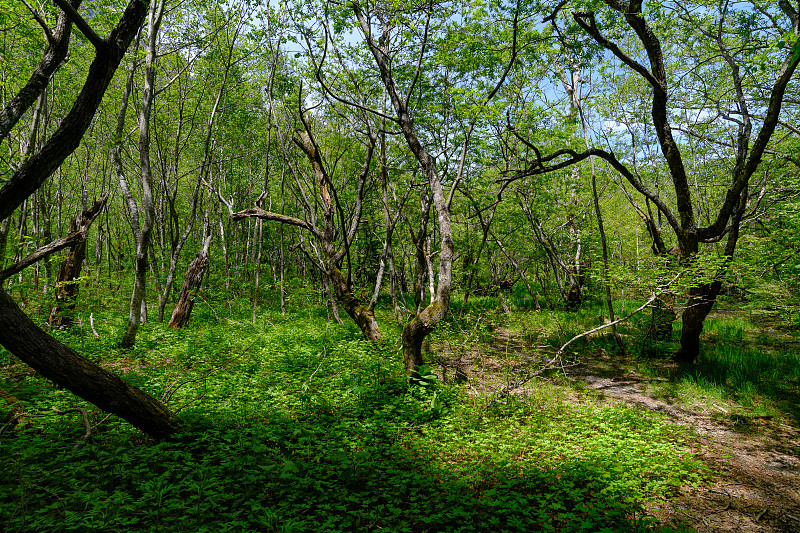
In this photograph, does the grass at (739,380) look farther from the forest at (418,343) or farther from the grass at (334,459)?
the grass at (334,459)

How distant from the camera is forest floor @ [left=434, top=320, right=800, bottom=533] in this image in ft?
12.2

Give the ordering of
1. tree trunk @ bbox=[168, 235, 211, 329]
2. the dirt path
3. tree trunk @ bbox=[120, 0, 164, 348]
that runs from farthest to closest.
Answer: tree trunk @ bbox=[168, 235, 211, 329], tree trunk @ bbox=[120, 0, 164, 348], the dirt path

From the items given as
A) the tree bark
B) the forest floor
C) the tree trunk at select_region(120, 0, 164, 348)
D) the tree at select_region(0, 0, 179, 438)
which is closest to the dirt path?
the forest floor

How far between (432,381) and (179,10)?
13.9 m

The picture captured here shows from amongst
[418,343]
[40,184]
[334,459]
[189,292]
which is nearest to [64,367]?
[40,184]

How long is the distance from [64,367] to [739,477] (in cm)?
749

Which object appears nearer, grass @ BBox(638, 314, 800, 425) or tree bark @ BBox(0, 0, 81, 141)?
tree bark @ BBox(0, 0, 81, 141)

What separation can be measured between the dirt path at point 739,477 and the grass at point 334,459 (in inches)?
9.6

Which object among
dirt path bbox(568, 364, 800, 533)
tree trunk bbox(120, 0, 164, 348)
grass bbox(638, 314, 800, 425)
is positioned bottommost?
dirt path bbox(568, 364, 800, 533)

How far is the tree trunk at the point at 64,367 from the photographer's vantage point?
10.9 feet

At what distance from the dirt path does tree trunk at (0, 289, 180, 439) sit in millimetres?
5418

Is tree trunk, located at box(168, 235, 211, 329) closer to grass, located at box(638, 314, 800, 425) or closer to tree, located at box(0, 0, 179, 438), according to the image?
tree, located at box(0, 0, 179, 438)

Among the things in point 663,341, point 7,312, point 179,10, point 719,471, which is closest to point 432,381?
point 719,471

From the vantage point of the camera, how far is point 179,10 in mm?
11945
